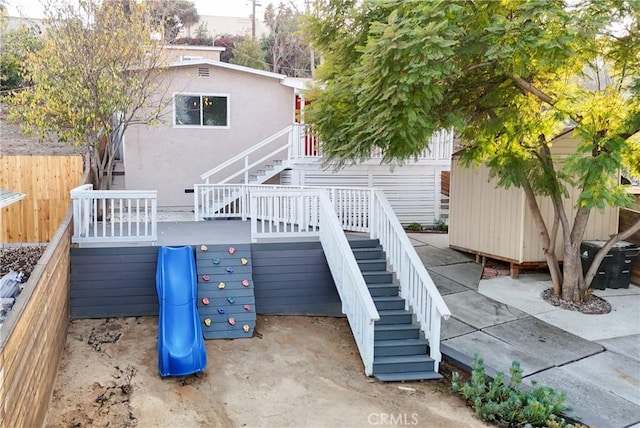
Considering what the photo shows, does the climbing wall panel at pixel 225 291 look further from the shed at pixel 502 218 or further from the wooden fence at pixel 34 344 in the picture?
the shed at pixel 502 218

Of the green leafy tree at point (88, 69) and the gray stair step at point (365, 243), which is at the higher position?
the green leafy tree at point (88, 69)

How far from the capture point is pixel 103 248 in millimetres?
7504

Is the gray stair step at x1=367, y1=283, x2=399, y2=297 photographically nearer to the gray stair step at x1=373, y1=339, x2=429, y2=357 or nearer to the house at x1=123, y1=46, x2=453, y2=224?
the gray stair step at x1=373, y1=339, x2=429, y2=357

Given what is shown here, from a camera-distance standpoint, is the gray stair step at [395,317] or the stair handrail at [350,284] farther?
the gray stair step at [395,317]

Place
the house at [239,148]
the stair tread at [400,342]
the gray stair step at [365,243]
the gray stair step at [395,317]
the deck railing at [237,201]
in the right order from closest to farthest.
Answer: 1. the stair tread at [400,342]
2. the gray stair step at [395,317]
3. the gray stair step at [365,243]
4. the deck railing at [237,201]
5. the house at [239,148]

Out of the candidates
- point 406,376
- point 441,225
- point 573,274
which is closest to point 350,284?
point 406,376

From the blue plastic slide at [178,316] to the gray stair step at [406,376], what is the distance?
2.06m

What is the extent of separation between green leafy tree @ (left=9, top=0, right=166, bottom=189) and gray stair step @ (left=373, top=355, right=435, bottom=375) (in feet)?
22.8

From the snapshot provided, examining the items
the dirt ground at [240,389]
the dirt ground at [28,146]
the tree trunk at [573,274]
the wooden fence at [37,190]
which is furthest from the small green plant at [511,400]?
the dirt ground at [28,146]

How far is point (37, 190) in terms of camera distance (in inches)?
391

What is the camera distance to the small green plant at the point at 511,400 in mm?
4812

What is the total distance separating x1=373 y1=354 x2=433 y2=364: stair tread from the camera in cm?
605

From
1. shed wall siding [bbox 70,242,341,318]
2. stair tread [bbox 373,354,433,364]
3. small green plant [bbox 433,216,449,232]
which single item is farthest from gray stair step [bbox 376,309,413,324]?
small green plant [bbox 433,216,449,232]

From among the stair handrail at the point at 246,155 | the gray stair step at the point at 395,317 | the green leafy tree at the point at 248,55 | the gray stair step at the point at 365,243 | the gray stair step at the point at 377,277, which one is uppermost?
the green leafy tree at the point at 248,55
